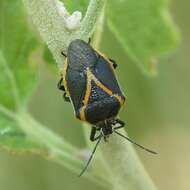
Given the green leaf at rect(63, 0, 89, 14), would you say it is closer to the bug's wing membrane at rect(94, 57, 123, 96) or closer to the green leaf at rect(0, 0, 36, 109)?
the bug's wing membrane at rect(94, 57, 123, 96)

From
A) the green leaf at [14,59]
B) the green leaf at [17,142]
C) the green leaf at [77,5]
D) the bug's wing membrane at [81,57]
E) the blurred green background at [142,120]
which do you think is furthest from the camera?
the blurred green background at [142,120]

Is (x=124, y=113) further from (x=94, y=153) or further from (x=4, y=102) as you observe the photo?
(x=94, y=153)

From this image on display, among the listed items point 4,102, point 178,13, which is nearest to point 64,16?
point 4,102

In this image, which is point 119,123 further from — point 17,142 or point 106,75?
point 17,142

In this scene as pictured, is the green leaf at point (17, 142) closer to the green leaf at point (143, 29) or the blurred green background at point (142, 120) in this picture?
the green leaf at point (143, 29)

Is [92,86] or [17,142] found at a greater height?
[92,86]

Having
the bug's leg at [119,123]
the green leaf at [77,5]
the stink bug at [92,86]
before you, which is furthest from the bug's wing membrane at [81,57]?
the bug's leg at [119,123]

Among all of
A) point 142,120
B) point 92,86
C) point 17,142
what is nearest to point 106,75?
point 92,86

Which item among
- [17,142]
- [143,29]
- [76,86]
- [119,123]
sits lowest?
[17,142]
